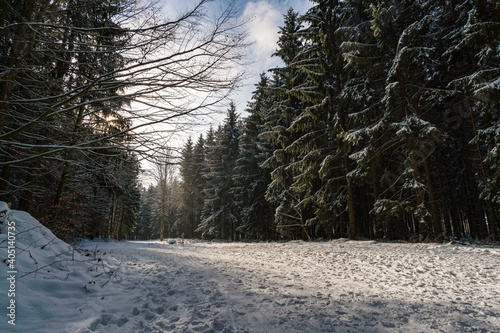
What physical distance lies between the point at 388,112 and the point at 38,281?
12.1 m

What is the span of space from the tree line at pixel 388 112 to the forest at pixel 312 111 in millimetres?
98

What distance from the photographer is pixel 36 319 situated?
2.26m

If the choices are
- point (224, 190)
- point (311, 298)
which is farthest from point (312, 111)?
point (224, 190)

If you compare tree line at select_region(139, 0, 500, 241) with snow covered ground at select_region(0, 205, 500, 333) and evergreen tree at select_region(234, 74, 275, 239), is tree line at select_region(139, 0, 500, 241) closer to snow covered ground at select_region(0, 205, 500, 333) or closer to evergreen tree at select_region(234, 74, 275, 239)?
evergreen tree at select_region(234, 74, 275, 239)

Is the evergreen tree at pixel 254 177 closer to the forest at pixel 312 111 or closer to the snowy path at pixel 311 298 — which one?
the forest at pixel 312 111

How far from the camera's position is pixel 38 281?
9.62ft

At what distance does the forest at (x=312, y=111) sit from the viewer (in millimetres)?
3172

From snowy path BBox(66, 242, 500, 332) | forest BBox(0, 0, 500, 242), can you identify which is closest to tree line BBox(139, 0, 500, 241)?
forest BBox(0, 0, 500, 242)

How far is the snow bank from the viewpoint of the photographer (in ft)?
7.30

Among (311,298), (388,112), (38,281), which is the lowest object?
(311,298)

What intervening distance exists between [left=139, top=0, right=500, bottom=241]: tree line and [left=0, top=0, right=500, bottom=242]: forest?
10 cm

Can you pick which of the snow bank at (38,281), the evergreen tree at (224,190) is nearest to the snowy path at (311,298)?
the snow bank at (38,281)

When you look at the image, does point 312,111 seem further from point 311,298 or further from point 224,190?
point 224,190

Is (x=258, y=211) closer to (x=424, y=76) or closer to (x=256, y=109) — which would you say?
(x=256, y=109)
